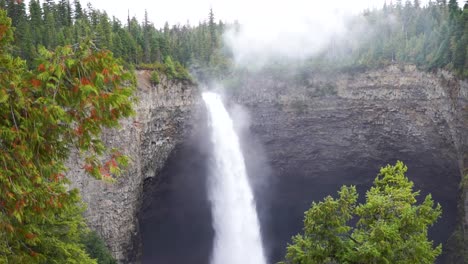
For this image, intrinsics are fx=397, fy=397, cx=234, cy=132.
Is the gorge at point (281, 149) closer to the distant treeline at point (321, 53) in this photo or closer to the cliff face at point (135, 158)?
the cliff face at point (135, 158)

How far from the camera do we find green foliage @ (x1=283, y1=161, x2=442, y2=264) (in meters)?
10.5

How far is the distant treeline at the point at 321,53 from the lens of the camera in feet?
98.6

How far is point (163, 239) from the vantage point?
32.3 metres

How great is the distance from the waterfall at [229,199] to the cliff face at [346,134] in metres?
2.12

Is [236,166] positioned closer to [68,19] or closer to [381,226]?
[381,226]

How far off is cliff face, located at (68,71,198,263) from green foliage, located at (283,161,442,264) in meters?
15.8

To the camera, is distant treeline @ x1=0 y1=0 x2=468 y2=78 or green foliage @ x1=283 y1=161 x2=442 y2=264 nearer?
green foliage @ x1=283 y1=161 x2=442 y2=264

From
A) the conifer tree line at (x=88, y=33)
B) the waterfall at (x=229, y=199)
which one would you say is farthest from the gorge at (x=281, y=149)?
the conifer tree line at (x=88, y=33)

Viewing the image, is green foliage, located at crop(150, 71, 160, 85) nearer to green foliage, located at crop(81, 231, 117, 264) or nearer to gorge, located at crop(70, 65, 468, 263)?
gorge, located at crop(70, 65, 468, 263)

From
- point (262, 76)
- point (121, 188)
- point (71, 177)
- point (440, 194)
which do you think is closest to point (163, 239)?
point (121, 188)

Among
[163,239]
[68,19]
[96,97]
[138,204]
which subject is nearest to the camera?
[96,97]

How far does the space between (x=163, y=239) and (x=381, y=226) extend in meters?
24.7

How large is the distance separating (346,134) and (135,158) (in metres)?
17.9

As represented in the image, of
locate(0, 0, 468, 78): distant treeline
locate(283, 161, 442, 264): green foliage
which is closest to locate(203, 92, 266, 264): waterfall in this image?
locate(0, 0, 468, 78): distant treeline
